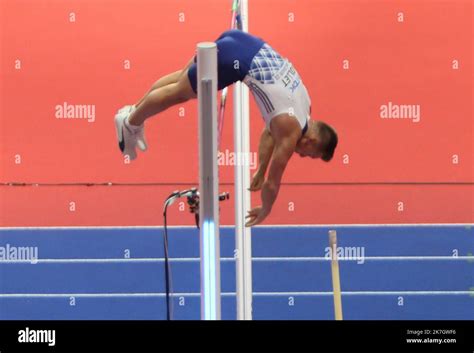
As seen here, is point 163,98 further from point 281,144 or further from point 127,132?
point 281,144

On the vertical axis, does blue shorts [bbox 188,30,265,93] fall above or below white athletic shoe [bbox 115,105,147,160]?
above

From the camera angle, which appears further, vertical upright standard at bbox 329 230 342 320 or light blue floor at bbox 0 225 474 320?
light blue floor at bbox 0 225 474 320

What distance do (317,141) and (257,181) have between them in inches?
11.1

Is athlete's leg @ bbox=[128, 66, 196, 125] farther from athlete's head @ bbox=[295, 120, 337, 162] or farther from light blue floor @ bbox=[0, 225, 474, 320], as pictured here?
light blue floor @ bbox=[0, 225, 474, 320]

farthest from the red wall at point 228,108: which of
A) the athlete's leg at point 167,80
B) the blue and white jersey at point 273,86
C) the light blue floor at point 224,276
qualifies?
the blue and white jersey at point 273,86

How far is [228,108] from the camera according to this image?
4387 millimetres

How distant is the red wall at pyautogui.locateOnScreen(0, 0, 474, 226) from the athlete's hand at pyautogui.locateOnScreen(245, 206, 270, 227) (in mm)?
403

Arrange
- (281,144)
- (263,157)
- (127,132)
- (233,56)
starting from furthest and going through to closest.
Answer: (127,132), (263,157), (281,144), (233,56)

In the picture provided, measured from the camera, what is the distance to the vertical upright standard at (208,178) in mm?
2615

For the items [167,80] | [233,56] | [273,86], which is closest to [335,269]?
[273,86]

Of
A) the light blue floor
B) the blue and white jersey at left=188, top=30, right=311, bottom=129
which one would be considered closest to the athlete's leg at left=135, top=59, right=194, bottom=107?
the blue and white jersey at left=188, top=30, right=311, bottom=129

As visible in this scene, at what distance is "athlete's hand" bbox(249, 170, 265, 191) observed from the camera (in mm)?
3908

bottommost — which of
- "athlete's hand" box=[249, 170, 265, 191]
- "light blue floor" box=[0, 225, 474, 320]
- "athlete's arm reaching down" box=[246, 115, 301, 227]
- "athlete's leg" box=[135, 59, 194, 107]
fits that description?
"light blue floor" box=[0, 225, 474, 320]
